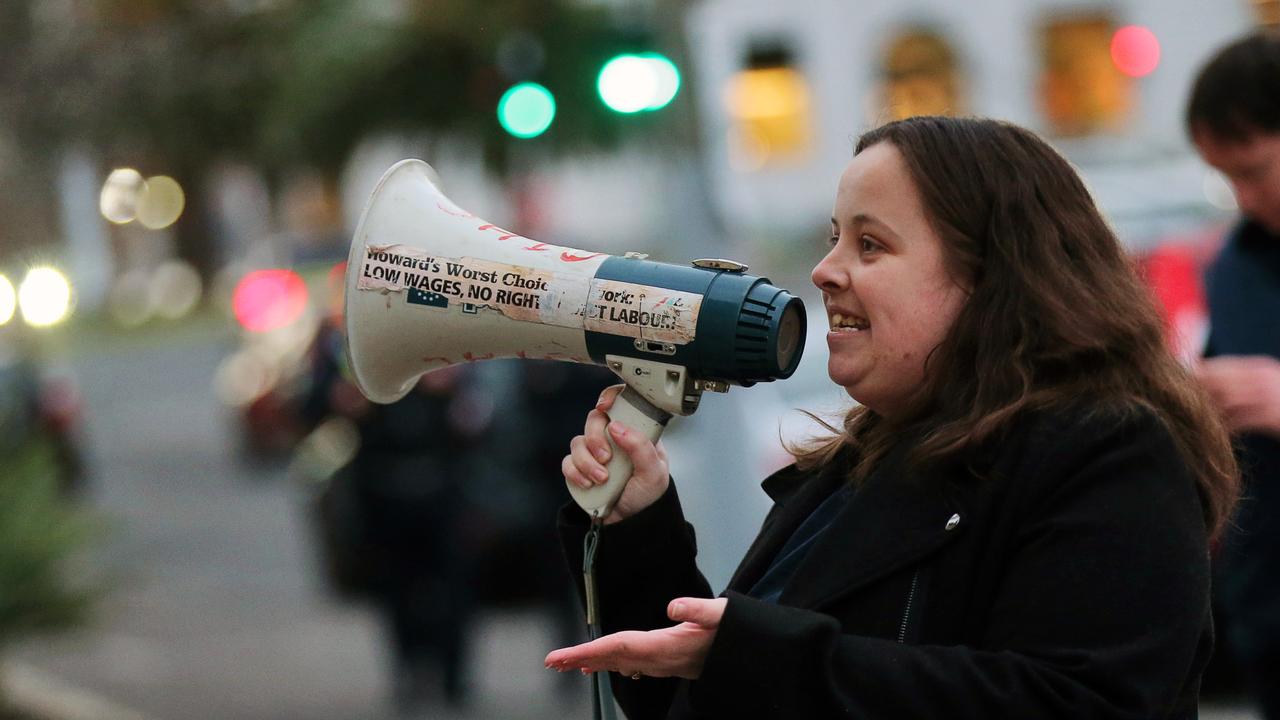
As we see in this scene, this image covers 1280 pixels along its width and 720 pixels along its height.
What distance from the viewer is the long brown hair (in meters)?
1.75

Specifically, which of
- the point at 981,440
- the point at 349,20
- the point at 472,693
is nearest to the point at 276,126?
the point at 349,20

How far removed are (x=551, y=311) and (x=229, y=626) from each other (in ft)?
24.4

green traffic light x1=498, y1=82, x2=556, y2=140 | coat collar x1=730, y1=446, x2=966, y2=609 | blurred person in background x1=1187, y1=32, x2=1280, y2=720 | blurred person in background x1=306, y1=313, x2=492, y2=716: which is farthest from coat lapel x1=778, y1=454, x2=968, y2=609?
blurred person in background x1=306, y1=313, x2=492, y2=716

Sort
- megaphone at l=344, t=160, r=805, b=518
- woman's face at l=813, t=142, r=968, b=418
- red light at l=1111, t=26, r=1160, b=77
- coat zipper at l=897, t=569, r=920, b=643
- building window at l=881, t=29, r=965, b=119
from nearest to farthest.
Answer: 1. coat zipper at l=897, t=569, r=920, b=643
2. woman's face at l=813, t=142, r=968, b=418
3. megaphone at l=344, t=160, r=805, b=518
4. red light at l=1111, t=26, r=1160, b=77
5. building window at l=881, t=29, r=965, b=119

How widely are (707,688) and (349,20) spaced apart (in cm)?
662

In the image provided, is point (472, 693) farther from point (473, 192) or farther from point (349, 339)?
point (473, 192)

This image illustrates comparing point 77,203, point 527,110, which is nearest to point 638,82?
point 527,110

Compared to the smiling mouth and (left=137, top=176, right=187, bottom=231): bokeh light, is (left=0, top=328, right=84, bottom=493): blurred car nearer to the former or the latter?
(left=137, top=176, right=187, bottom=231): bokeh light

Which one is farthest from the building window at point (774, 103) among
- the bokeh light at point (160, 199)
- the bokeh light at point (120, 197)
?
the bokeh light at point (120, 197)

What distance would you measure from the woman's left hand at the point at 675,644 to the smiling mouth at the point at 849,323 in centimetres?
38

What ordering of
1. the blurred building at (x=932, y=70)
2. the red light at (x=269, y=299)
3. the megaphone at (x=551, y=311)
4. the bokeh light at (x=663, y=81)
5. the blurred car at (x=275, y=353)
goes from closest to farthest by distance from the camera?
the megaphone at (x=551, y=311)
the bokeh light at (x=663, y=81)
the blurred car at (x=275, y=353)
the red light at (x=269, y=299)
the blurred building at (x=932, y=70)

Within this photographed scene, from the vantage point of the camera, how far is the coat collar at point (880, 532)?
1721mm

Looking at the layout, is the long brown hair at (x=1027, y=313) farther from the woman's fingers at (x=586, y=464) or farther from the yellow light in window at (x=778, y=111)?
the yellow light in window at (x=778, y=111)

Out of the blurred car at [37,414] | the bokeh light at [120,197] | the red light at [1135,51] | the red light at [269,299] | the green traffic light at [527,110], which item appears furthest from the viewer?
the red light at [1135,51]
